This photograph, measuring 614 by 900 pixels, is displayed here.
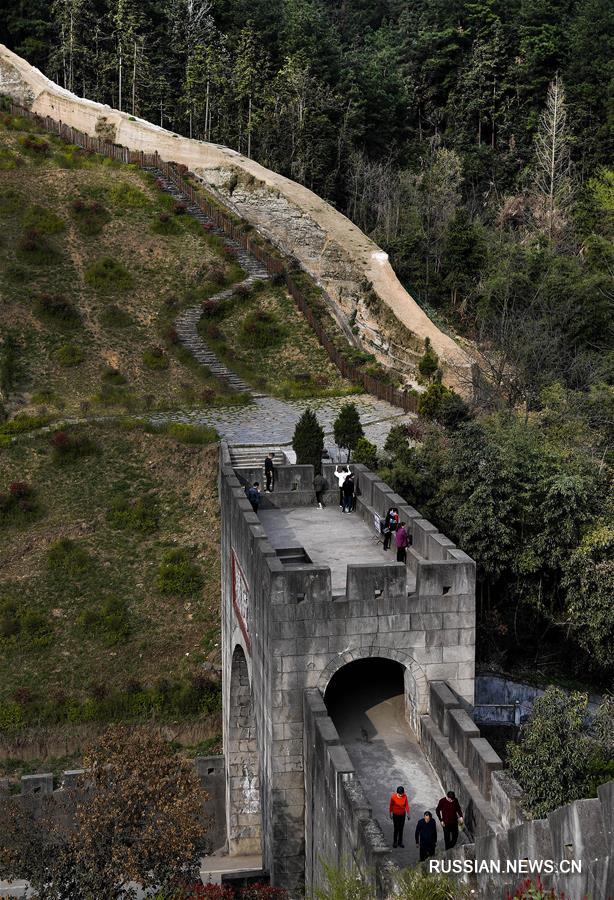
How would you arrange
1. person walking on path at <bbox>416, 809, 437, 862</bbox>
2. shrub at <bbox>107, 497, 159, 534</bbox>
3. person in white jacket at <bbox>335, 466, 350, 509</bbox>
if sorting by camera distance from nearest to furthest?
person walking on path at <bbox>416, 809, 437, 862</bbox> < person in white jacket at <bbox>335, 466, 350, 509</bbox> < shrub at <bbox>107, 497, 159, 534</bbox>

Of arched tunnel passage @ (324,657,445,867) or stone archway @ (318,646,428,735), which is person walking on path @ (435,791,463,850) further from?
stone archway @ (318,646,428,735)

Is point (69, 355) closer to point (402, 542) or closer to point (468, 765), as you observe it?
point (402, 542)

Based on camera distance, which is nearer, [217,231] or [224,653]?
[224,653]

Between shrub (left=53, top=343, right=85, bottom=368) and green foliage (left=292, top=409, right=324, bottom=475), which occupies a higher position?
shrub (left=53, top=343, right=85, bottom=368)

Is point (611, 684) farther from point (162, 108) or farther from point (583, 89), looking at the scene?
point (162, 108)

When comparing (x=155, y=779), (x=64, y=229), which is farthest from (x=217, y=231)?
(x=155, y=779)

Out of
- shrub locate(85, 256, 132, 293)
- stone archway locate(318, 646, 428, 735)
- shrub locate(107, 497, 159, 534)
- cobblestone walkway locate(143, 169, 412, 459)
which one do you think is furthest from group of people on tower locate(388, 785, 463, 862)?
shrub locate(85, 256, 132, 293)

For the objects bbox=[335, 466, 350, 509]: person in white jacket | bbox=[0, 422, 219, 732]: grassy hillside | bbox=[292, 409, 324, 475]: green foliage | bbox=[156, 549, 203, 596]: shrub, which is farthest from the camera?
bbox=[292, 409, 324, 475]: green foliage
